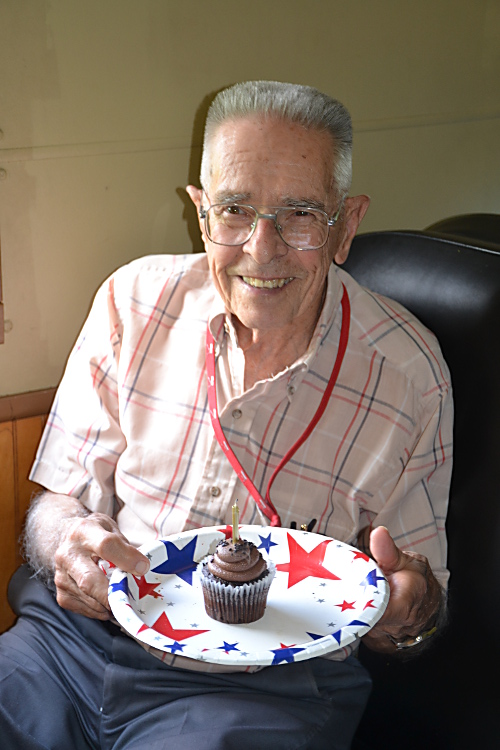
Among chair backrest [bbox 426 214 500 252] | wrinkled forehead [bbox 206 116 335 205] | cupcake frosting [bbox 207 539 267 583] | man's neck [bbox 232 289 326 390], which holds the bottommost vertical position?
cupcake frosting [bbox 207 539 267 583]

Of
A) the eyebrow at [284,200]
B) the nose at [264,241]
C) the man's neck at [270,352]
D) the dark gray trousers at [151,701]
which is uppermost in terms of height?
the eyebrow at [284,200]

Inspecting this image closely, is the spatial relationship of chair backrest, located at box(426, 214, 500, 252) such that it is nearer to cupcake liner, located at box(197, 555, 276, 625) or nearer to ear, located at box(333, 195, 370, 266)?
ear, located at box(333, 195, 370, 266)

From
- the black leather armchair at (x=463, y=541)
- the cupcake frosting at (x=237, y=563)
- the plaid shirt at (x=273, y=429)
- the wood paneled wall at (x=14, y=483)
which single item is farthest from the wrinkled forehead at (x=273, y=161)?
the wood paneled wall at (x=14, y=483)

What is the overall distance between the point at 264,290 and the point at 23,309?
63cm

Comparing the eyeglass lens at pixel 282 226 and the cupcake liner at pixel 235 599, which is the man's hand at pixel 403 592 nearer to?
the cupcake liner at pixel 235 599

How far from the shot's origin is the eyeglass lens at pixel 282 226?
5.07ft

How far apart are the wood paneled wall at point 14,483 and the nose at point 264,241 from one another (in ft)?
2.44

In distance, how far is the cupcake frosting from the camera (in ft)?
4.26

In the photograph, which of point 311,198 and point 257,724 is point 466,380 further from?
point 257,724

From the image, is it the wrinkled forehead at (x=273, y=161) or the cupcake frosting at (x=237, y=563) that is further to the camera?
the wrinkled forehead at (x=273, y=161)

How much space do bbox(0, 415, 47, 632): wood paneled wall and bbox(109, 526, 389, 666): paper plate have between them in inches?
25.3

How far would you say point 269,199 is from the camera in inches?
60.2

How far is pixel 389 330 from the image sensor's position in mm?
1699

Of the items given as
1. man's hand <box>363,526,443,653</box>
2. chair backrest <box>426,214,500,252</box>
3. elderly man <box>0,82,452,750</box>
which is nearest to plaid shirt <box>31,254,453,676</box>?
elderly man <box>0,82,452,750</box>
